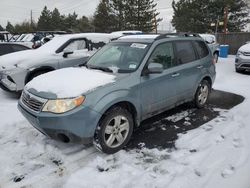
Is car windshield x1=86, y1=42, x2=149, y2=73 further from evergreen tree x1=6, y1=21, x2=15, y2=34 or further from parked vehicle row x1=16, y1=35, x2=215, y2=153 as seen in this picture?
evergreen tree x1=6, y1=21, x2=15, y2=34

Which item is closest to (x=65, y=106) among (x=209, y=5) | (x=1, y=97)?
(x=1, y=97)

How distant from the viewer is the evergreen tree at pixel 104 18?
42031 millimetres

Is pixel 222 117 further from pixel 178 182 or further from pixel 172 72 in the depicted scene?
pixel 178 182

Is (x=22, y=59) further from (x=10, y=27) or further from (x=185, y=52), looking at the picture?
(x=10, y=27)

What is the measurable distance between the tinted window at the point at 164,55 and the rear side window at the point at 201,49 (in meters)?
1.04

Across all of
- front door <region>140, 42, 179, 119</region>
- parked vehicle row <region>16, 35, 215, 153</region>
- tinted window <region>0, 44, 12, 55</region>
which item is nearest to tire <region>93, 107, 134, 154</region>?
parked vehicle row <region>16, 35, 215, 153</region>

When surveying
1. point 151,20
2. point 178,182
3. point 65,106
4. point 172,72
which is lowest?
point 178,182

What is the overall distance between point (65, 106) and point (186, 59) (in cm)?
291

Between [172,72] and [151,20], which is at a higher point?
[151,20]

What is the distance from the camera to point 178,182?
11.0 ft

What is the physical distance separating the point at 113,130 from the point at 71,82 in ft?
3.07

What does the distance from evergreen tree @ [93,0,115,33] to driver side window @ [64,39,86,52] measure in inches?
1349

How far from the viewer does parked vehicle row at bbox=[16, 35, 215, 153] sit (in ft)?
12.1

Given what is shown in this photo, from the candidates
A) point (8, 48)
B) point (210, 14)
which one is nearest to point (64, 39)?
point (8, 48)
